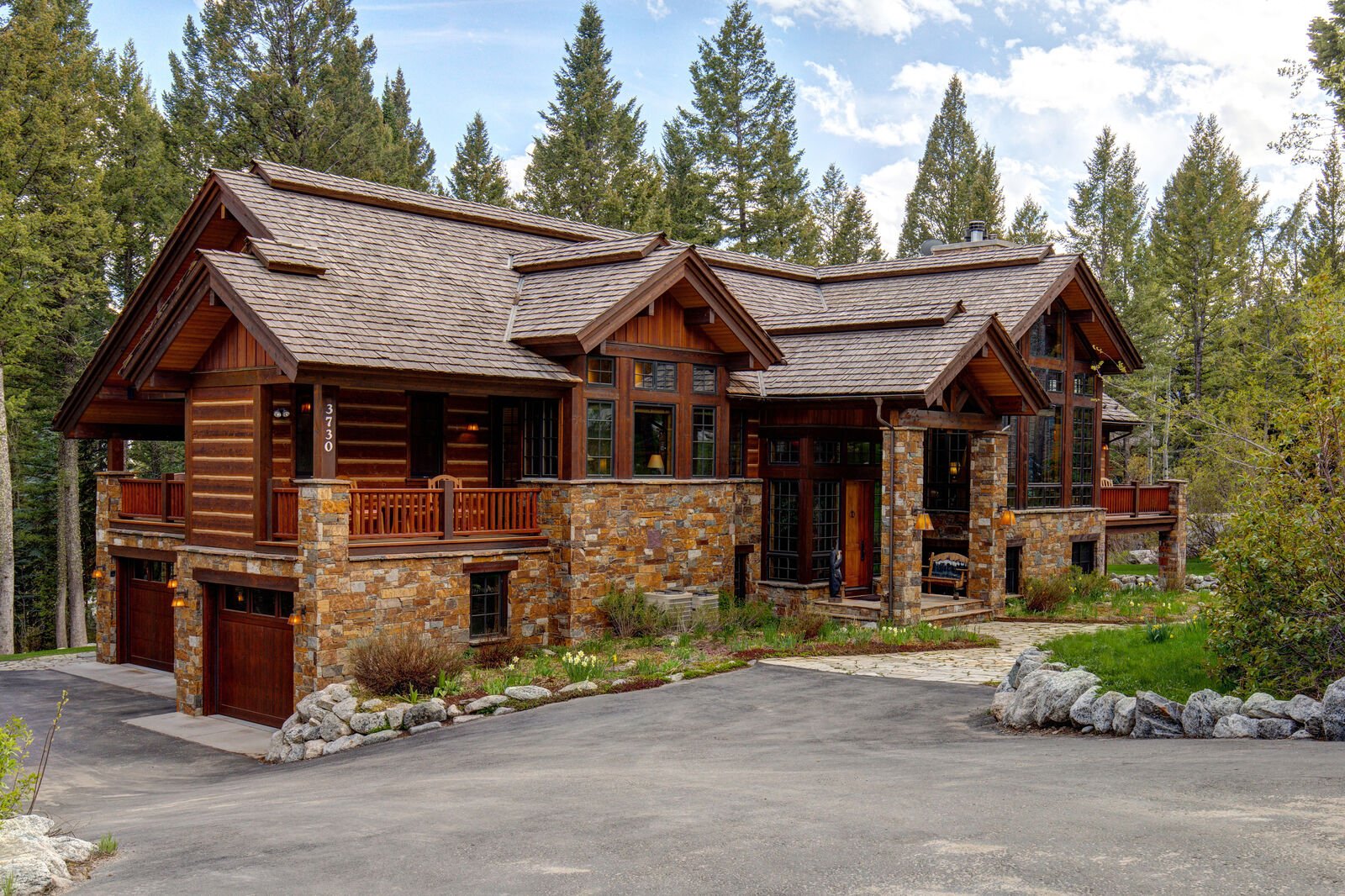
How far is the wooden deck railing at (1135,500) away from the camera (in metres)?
29.5

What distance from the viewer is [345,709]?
15242 mm

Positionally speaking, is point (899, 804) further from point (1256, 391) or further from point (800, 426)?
point (800, 426)

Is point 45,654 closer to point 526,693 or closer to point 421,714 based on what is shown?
point 421,714

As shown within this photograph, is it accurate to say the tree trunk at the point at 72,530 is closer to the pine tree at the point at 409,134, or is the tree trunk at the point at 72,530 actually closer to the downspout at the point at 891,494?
the pine tree at the point at 409,134

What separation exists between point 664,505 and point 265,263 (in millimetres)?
7887

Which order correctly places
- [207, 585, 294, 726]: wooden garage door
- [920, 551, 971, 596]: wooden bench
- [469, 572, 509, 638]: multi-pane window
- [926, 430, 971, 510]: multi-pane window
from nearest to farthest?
[207, 585, 294, 726]: wooden garage door < [469, 572, 509, 638]: multi-pane window < [920, 551, 971, 596]: wooden bench < [926, 430, 971, 510]: multi-pane window

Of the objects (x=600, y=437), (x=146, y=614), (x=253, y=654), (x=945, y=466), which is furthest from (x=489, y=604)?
(x=945, y=466)

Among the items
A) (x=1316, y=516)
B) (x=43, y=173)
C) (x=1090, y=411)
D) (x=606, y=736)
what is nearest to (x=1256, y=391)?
(x=1316, y=516)

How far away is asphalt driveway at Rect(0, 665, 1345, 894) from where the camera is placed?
23.9 feet

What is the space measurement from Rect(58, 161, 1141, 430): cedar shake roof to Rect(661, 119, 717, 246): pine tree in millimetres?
21055

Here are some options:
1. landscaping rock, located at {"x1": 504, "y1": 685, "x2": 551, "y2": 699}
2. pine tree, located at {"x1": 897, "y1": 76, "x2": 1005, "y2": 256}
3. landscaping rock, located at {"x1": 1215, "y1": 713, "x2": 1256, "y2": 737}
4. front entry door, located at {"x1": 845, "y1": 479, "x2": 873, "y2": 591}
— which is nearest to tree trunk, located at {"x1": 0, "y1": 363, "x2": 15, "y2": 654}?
landscaping rock, located at {"x1": 504, "y1": 685, "x2": 551, "y2": 699}

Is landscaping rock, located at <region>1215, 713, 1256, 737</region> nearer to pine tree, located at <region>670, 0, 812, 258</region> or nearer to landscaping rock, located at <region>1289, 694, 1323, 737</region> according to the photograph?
landscaping rock, located at <region>1289, 694, 1323, 737</region>

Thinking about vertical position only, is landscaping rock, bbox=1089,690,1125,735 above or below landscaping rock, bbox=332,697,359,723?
above

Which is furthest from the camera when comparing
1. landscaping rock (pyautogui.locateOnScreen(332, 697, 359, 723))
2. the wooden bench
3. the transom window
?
the wooden bench
